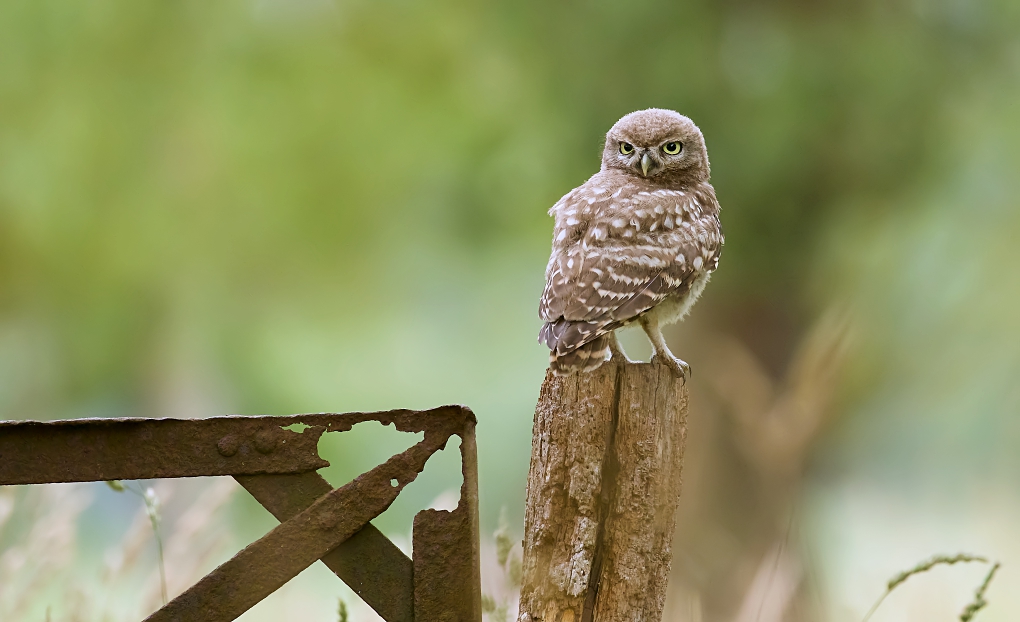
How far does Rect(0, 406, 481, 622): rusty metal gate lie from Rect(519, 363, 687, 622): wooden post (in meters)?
0.29

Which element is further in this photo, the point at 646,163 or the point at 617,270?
the point at 646,163

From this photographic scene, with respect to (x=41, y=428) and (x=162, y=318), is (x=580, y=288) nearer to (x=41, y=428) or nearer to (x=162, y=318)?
(x=41, y=428)

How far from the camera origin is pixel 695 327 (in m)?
5.17

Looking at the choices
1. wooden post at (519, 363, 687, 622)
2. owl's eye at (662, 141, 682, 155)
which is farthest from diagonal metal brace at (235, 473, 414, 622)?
owl's eye at (662, 141, 682, 155)

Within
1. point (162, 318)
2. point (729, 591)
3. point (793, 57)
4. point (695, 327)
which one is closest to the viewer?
point (729, 591)

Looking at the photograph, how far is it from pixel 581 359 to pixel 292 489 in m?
0.71

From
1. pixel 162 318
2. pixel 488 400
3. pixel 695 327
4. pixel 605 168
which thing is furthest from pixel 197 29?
pixel 605 168

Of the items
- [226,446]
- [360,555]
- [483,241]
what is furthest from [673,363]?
[483,241]

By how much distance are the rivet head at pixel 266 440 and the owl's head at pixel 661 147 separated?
1.75 meters

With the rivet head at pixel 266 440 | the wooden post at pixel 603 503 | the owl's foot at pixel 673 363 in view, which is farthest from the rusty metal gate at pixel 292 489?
the owl's foot at pixel 673 363

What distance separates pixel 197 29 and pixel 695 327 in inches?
177

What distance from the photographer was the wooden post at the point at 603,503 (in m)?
1.62

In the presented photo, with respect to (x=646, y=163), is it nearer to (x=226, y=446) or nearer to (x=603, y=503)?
(x=603, y=503)

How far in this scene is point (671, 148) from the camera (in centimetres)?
277
